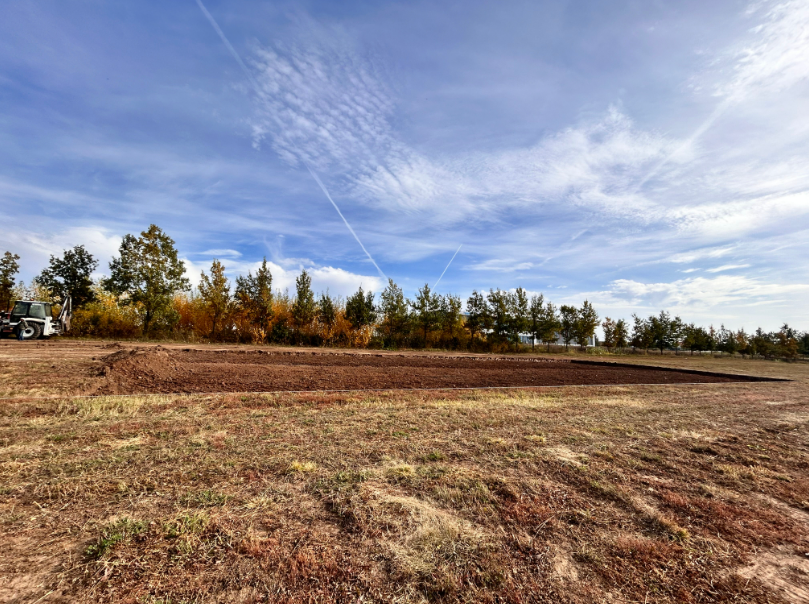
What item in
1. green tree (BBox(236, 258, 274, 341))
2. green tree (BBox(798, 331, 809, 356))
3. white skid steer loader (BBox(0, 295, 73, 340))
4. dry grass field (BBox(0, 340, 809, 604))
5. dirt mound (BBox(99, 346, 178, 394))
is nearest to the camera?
dry grass field (BBox(0, 340, 809, 604))

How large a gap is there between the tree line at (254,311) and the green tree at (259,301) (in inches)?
3.8

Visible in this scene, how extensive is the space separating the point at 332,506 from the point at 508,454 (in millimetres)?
2761

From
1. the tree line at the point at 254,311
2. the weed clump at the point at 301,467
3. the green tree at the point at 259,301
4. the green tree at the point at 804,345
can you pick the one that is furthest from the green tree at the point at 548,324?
the green tree at the point at 804,345

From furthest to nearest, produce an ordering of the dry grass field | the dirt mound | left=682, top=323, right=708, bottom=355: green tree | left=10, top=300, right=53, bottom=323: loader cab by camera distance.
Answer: left=682, top=323, right=708, bottom=355: green tree
left=10, top=300, right=53, bottom=323: loader cab
the dirt mound
the dry grass field

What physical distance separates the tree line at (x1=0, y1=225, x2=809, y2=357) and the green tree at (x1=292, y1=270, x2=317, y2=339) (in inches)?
4.0

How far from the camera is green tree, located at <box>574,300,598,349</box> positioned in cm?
4606

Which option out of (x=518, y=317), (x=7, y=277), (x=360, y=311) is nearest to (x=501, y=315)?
(x=518, y=317)

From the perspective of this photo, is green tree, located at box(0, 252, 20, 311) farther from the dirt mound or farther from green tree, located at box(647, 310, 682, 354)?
green tree, located at box(647, 310, 682, 354)

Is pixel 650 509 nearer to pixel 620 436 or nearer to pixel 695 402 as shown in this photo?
pixel 620 436

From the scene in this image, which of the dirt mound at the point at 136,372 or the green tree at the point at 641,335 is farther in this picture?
the green tree at the point at 641,335

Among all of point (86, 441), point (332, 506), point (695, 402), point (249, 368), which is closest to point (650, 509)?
point (332, 506)

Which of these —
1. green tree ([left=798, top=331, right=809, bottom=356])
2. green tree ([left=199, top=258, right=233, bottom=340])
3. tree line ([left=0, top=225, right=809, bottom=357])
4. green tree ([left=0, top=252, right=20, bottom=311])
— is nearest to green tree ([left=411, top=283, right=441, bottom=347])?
tree line ([left=0, top=225, right=809, bottom=357])

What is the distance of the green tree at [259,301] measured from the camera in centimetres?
3353

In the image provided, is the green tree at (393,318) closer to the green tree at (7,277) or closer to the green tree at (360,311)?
the green tree at (360,311)
